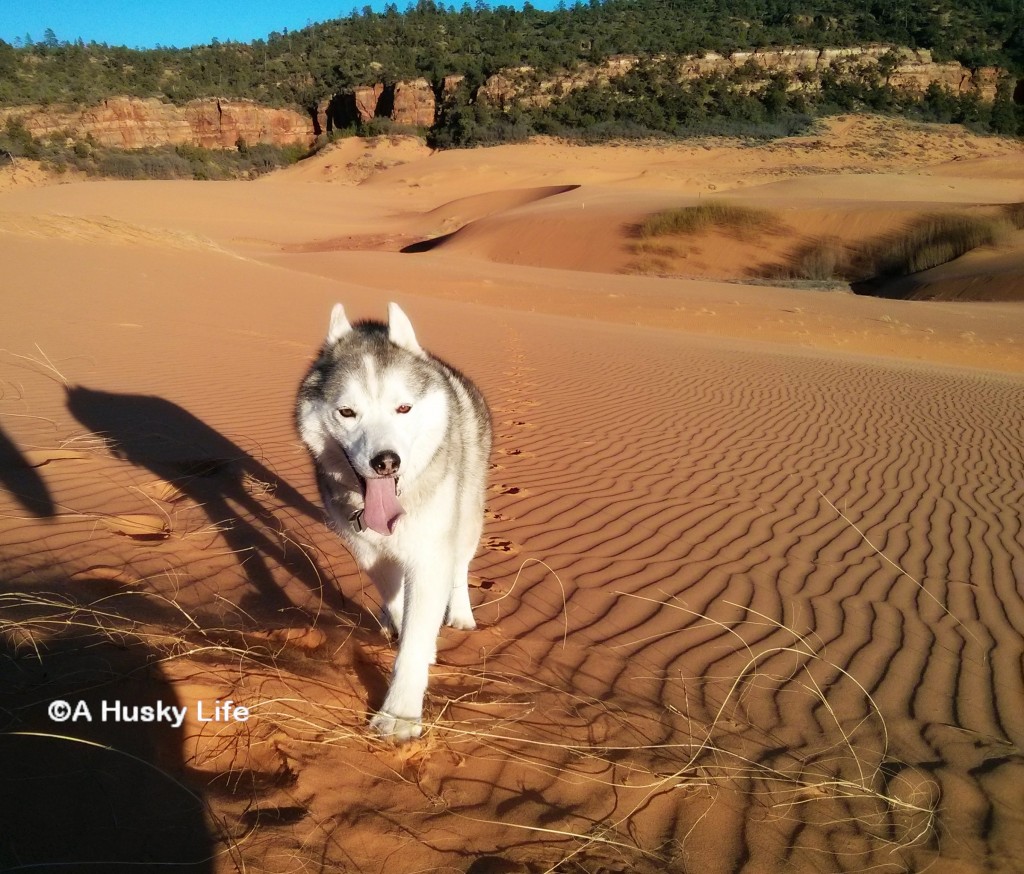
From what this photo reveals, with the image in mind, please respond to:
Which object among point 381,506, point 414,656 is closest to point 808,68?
point 381,506

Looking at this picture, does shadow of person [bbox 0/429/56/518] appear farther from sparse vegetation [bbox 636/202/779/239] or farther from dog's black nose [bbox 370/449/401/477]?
sparse vegetation [bbox 636/202/779/239]

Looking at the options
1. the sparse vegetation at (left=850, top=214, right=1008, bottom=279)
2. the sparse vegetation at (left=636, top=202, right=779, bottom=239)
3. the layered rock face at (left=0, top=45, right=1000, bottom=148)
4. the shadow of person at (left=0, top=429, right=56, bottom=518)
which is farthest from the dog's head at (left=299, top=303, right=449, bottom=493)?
the layered rock face at (left=0, top=45, right=1000, bottom=148)

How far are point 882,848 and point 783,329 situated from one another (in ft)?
61.1

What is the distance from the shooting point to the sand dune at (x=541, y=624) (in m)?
2.19

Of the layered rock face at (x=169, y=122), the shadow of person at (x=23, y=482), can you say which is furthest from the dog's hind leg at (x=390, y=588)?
the layered rock face at (x=169, y=122)

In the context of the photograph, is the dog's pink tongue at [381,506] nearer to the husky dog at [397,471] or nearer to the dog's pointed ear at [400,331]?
the husky dog at [397,471]

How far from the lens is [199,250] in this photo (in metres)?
20.5

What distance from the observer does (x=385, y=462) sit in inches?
101

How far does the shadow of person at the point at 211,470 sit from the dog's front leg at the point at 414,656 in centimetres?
143

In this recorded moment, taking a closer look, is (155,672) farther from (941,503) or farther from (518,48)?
(518,48)

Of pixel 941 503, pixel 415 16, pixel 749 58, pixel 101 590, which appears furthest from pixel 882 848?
pixel 415 16

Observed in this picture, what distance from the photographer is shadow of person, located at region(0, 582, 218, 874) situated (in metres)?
1.81

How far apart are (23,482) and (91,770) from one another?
361 cm

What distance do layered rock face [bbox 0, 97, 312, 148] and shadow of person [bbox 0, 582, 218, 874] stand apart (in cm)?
7265
